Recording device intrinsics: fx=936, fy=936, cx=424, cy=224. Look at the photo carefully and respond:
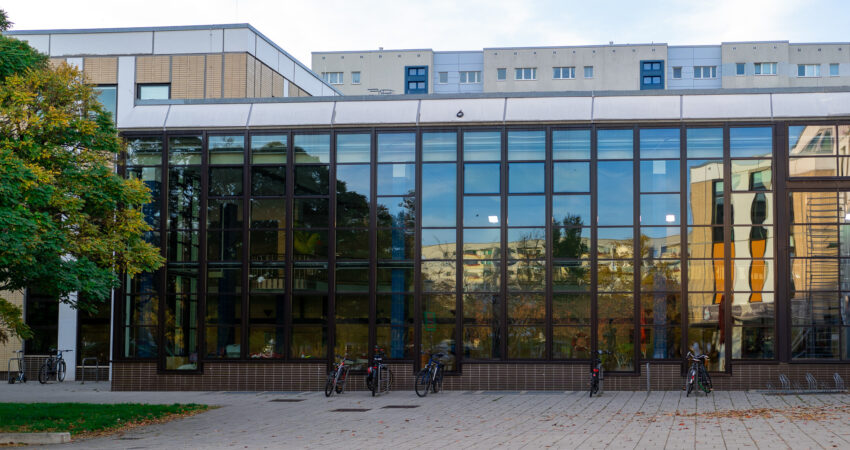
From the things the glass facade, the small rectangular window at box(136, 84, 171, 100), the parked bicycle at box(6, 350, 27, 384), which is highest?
the small rectangular window at box(136, 84, 171, 100)

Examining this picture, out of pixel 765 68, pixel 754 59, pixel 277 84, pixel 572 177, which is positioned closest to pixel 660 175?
pixel 572 177

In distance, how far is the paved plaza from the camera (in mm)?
13070

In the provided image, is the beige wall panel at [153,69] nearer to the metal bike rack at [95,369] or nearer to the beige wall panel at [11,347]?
the beige wall panel at [11,347]

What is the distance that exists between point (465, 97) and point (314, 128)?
3.89 meters

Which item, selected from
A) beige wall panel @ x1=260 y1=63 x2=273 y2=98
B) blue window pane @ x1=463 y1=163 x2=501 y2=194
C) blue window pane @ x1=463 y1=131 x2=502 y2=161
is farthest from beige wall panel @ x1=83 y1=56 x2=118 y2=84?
blue window pane @ x1=463 y1=163 x2=501 y2=194

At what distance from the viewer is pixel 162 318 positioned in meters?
23.7

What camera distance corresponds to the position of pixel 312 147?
934 inches

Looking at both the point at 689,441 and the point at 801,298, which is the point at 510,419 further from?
the point at 801,298

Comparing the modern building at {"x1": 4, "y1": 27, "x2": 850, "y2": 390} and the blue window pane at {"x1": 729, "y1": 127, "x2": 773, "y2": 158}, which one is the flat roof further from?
the blue window pane at {"x1": 729, "y1": 127, "x2": 773, "y2": 158}

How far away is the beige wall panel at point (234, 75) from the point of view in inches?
1163

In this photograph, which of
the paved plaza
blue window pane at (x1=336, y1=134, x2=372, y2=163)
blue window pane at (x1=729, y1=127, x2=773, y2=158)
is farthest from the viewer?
blue window pane at (x1=336, y1=134, x2=372, y2=163)

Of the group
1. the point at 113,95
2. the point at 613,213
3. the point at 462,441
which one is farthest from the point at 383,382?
the point at 113,95

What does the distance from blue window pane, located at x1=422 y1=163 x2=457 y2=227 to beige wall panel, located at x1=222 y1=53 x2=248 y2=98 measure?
9.06 metres

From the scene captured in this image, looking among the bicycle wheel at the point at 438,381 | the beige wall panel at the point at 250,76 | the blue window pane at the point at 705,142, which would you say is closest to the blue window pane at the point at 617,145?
the blue window pane at the point at 705,142
